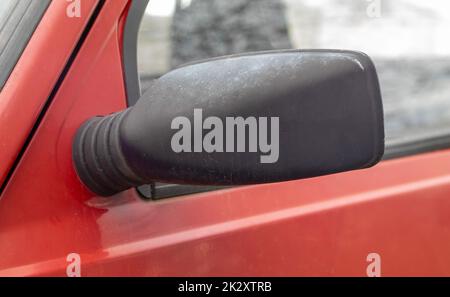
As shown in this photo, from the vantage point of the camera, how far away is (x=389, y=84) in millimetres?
1748

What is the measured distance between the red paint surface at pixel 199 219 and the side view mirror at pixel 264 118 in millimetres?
238

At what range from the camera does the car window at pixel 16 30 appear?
1283mm

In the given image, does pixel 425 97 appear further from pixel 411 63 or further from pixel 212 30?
pixel 212 30

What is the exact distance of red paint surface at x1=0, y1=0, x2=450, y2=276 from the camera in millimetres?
1299

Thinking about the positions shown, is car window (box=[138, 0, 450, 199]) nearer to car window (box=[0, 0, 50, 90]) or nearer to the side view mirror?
car window (box=[0, 0, 50, 90])

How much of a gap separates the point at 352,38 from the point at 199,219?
1.95ft

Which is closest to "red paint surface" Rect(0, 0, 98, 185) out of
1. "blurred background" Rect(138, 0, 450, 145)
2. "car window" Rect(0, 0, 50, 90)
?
"car window" Rect(0, 0, 50, 90)

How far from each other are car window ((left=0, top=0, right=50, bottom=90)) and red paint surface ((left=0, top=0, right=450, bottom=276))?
10cm

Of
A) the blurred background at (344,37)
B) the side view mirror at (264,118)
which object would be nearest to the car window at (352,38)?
the blurred background at (344,37)

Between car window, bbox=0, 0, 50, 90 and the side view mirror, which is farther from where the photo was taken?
car window, bbox=0, 0, 50, 90

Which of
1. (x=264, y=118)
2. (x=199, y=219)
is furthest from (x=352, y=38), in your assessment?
(x=264, y=118)

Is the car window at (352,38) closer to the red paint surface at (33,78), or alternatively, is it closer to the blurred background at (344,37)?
the blurred background at (344,37)

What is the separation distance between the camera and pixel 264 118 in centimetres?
107

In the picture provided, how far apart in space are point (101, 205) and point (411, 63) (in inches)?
35.0
